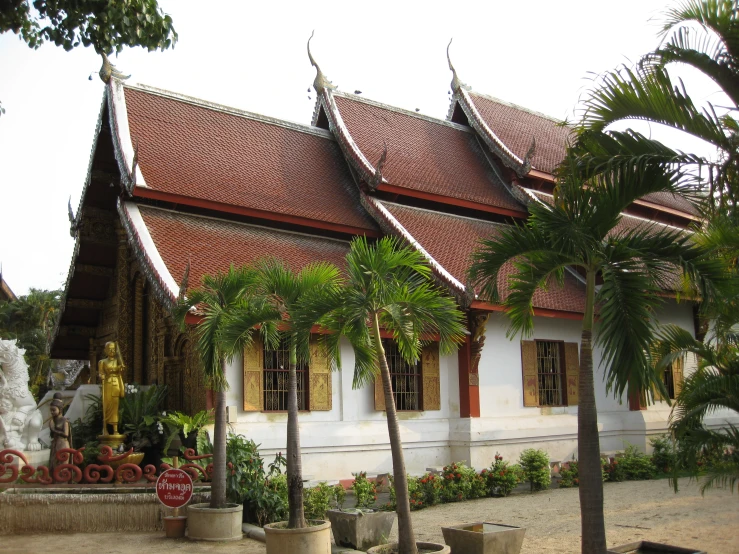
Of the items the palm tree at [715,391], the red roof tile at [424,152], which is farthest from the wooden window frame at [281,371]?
the palm tree at [715,391]

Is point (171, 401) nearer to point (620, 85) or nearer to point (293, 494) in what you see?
A: point (293, 494)

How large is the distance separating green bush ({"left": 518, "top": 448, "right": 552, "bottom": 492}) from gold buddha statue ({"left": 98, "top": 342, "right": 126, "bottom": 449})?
6.12 m

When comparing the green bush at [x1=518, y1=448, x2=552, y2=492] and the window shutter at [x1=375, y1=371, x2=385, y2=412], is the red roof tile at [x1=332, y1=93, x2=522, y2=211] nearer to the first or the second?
the window shutter at [x1=375, y1=371, x2=385, y2=412]

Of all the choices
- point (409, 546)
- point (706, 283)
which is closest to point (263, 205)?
point (409, 546)

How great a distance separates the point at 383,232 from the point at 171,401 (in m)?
5.14

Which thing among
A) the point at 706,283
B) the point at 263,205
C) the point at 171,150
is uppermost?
the point at 171,150

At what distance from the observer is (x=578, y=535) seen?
8.70 m

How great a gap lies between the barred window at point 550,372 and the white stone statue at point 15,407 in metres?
8.92

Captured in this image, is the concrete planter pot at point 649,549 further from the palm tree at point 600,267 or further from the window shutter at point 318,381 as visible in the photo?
the window shutter at point 318,381

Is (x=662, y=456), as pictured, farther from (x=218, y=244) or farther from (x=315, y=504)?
(x=218, y=244)

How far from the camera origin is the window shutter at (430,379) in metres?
14.2

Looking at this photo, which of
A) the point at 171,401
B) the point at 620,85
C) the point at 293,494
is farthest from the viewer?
the point at 171,401

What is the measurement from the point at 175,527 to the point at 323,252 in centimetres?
683

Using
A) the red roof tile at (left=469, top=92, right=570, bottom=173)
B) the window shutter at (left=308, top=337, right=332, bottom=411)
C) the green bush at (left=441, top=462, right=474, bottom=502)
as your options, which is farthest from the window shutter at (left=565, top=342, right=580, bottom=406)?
the window shutter at (left=308, top=337, right=332, bottom=411)
